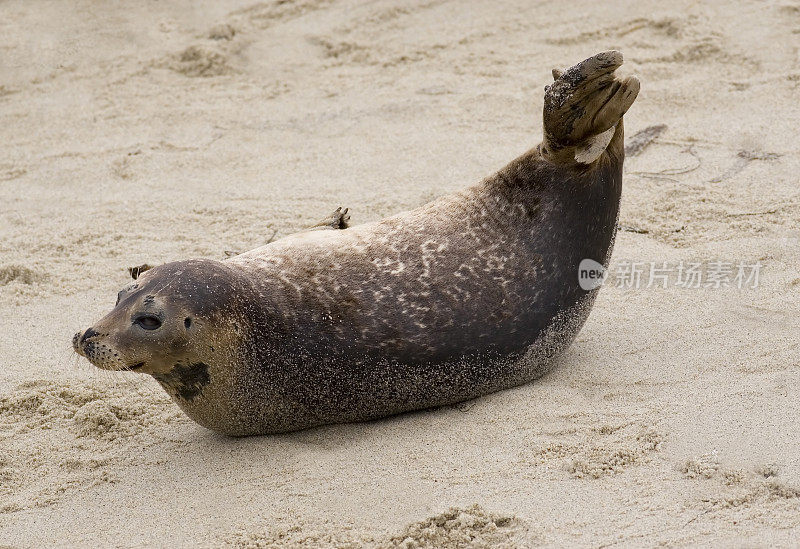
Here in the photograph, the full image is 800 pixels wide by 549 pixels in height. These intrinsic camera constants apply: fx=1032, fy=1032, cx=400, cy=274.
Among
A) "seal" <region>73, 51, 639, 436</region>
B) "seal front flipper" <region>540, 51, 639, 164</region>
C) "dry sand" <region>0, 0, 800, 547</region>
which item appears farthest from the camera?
"seal front flipper" <region>540, 51, 639, 164</region>

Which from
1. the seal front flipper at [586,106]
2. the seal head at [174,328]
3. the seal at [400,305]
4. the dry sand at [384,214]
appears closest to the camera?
the dry sand at [384,214]

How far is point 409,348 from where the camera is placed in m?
4.12

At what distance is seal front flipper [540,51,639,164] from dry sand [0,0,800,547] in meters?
0.96

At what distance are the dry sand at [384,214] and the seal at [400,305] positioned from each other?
0.18m

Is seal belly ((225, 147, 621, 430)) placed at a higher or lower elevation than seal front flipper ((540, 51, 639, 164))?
lower

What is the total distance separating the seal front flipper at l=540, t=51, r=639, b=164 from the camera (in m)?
4.09

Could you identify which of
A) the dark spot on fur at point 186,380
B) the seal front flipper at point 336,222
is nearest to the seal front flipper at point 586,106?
the seal front flipper at point 336,222

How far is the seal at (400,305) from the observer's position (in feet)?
13.0

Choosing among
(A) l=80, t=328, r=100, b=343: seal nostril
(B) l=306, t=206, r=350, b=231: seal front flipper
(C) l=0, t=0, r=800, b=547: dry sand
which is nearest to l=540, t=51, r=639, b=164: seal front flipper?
(C) l=0, t=0, r=800, b=547: dry sand

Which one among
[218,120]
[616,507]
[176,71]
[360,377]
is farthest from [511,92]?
[616,507]

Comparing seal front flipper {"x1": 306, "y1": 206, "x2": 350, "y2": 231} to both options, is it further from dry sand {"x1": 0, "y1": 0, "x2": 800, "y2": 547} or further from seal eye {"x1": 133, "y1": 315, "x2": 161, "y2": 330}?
seal eye {"x1": 133, "y1": 315, "x2": 161, "y2": 330}

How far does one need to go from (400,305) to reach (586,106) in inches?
43.4

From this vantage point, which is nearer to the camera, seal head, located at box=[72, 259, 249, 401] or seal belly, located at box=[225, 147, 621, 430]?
seal head, located at box=[72, 259, 249, 401]

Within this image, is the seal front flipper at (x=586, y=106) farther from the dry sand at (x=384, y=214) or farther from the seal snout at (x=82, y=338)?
the seal snout at (x=82, y=338)
